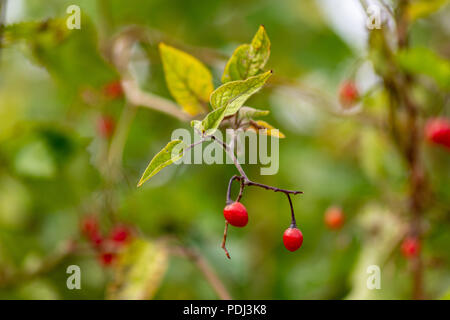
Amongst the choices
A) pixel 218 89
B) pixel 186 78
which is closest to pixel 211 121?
pixel 218 89

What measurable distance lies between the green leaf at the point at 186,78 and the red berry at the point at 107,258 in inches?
17.2

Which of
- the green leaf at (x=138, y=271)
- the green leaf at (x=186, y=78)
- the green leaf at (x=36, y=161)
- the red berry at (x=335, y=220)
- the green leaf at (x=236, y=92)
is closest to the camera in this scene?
the green leaf at (x=236, y=92)

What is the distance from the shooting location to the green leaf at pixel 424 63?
82 cm

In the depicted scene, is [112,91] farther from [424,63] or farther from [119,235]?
[424,63]

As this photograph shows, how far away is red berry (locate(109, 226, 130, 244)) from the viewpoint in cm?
93

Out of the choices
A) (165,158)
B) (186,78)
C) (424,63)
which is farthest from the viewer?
(424,63)

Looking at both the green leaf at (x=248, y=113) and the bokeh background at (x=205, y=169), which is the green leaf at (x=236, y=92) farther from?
the bokeh background at (x=205, y=169)

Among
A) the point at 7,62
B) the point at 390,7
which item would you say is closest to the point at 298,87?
the point at 390,7

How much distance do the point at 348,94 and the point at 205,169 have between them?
0.50 metres

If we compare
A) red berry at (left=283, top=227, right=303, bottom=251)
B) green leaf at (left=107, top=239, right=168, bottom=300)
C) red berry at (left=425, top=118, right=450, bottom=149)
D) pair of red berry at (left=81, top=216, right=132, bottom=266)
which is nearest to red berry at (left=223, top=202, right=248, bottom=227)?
red berry at (left=283, top=227, right=303, bottom=251)

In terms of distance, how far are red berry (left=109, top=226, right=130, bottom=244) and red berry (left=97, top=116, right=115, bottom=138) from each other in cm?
24

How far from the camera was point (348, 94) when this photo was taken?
103cm

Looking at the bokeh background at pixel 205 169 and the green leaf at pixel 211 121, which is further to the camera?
the bokeh background at pixel 205 169

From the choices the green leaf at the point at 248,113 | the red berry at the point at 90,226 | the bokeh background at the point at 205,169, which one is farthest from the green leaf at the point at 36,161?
the green leaf at the point at 248,113
